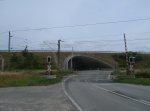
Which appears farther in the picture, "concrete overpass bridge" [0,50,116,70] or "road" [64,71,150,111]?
"concrete overpass bridge" [0,50,116,70]

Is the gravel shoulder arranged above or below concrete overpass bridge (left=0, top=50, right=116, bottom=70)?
below

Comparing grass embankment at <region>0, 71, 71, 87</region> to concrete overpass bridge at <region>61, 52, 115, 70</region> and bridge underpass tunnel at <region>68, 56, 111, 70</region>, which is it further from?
bridge underpass tunnel at <region>68, 56, 111, 70</region>

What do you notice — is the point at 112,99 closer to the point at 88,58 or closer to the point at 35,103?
the point at 35,103

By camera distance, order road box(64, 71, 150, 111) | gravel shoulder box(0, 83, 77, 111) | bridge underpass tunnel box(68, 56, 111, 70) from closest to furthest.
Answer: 1. road box(64, 71, 150, 111)
2. gravel shoulder box(0, 83, 77, 111)
3. bridge underpass tunnel box(68, 56, 111, 70)

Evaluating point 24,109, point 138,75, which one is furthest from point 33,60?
point 24,109

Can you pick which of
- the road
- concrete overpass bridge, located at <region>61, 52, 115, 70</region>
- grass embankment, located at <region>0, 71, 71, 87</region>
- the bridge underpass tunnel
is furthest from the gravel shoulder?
the bridge underpass tunnel

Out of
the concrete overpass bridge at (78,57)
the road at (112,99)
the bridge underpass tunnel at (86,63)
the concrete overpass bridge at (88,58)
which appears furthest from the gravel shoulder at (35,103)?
the bridge underpass tunnel at (86,63)

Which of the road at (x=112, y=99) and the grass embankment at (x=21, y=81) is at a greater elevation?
the grass embankment at (x=21, y=81)

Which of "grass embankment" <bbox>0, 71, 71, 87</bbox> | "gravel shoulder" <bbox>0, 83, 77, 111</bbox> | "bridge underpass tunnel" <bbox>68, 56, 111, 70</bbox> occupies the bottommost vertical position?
"gravel shoulder" <bbox>0, 83, 77, 111</bbox>

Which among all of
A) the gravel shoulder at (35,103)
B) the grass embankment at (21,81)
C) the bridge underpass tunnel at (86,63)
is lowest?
the gravel shoulder at (35,103)

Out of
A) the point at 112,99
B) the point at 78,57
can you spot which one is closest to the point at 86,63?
the point at 78,57

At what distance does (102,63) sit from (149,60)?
20898 millimetres

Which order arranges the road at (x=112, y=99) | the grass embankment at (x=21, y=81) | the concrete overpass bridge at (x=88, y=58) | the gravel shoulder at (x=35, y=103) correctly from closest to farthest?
the road at (x=112, y=99)
the gravel shoulder at (x=35, y=103)
the grass embankment at (x=21, y=81)
the concrete overpass bridge at (x=88, y=58)

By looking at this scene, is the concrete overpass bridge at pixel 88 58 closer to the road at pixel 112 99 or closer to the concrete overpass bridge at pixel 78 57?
the concrete overpass bridge at pixel 78 57
